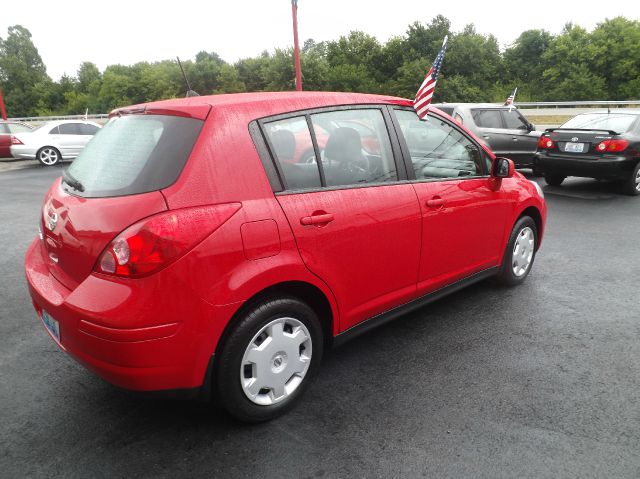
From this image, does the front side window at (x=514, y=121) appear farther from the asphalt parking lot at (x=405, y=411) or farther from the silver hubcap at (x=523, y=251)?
the asphalt parking lot at (x=405, y=411)

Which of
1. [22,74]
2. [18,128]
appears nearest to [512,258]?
[18,128]

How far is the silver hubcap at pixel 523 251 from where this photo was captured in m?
4.36

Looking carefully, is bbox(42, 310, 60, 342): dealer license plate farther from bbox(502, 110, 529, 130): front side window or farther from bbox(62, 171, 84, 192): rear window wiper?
bbox(502, 110, 529, 130): front side window

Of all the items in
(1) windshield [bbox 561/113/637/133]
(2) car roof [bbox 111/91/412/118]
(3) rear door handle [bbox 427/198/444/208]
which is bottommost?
(1) windshield [bbox 561/113/637/133]

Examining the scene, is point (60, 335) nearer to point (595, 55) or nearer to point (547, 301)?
point (547, 301)

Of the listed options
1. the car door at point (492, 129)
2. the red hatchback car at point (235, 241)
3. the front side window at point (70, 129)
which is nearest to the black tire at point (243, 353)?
the red hatchback car at point (235, 241)

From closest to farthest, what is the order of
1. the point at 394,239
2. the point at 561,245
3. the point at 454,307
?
the point at 394,239 < the point at 454,307 < the point at 561,245

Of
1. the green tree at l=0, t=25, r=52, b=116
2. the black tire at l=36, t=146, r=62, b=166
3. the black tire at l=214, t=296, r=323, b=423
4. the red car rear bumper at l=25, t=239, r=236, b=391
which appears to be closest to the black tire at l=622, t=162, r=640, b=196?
the black tire at l=214, t=296, r=323, b=423

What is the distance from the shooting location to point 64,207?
2.56 m

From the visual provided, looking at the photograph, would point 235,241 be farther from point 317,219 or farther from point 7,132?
point 7,132

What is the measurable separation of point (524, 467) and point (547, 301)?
86.6 inches

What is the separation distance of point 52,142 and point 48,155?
0.42 meters

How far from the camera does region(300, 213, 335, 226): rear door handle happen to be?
8.44ft

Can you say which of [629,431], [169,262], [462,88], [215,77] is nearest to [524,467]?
[629,431]
